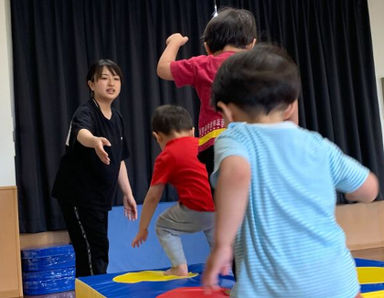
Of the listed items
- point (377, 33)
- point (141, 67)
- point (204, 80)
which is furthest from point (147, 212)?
point (377, 33)

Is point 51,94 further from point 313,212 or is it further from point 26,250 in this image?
point 313,212

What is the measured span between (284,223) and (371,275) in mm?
1419

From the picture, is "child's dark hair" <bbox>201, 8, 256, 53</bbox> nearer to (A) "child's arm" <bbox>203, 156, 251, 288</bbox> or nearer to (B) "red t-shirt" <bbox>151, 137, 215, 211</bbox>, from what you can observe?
(B) "red t-shirt" <bbox>151, 137, 215, 211</bbox>

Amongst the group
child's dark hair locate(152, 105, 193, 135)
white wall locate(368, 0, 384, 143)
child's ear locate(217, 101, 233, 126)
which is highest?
white wall locate(368, 0, 384, 143)

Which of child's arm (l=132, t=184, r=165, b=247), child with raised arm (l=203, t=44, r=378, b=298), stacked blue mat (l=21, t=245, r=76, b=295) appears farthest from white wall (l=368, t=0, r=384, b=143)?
child with raised arm (l=203, t=44, r=378, b=298)

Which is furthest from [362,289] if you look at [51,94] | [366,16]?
[366,16]

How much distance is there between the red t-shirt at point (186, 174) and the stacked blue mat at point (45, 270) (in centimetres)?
181

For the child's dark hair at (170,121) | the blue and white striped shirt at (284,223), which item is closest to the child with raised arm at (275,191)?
the blue and white striped shirt at (284,223)

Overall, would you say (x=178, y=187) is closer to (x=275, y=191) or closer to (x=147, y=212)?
(x=147, y=212)

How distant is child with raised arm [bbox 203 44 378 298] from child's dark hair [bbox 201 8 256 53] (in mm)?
789

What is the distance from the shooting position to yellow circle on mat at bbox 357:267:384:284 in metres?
2.24

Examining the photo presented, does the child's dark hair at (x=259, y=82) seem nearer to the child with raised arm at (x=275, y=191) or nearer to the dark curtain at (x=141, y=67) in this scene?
the child with raised arm at (x=275, y=191)

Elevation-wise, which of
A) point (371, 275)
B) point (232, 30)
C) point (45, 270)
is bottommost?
point (45, 270)

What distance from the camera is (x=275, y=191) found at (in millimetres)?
1111
